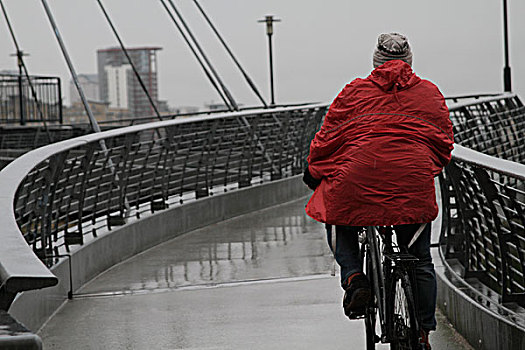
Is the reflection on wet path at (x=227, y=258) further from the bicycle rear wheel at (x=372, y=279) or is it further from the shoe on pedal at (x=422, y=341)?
the shoe on pedal at (x=422, y=341)

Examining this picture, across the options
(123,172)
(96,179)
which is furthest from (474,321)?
(123,172)

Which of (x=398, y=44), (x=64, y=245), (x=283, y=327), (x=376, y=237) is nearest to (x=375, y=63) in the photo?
(x=398, y=44)

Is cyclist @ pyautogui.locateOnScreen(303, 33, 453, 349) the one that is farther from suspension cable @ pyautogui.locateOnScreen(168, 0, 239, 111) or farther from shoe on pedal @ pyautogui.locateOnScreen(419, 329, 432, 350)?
suspension cable @ pyautogui.locateOnScreen(168, 0, 239, 111)

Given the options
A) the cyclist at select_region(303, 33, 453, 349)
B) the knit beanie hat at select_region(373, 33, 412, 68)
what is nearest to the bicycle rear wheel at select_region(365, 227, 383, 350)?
the cyclist at select_region(303, 33, 453, 349)

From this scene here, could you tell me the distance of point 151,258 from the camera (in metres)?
7.89

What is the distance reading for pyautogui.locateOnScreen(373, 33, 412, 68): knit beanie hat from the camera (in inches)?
156

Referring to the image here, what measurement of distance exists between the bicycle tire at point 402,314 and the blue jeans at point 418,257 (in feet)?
0.32

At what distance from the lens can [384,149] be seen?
373 cm

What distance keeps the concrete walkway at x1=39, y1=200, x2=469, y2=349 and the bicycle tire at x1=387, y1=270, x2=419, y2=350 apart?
1.01 meters

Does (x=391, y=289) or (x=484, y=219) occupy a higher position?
(x=484, y=219)

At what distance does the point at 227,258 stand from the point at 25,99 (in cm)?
2100

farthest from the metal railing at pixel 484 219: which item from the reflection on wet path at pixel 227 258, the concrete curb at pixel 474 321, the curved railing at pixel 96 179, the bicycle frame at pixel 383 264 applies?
the curved railing at pixel 96 179

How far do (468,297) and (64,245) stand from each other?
315cm

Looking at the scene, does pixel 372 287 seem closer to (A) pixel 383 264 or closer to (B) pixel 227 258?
(A) pixel 383 264
